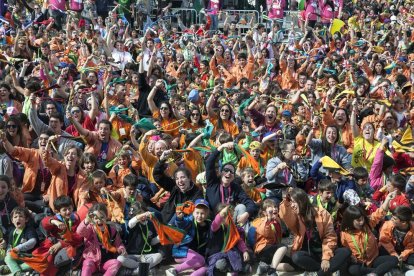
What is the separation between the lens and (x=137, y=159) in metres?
6.85

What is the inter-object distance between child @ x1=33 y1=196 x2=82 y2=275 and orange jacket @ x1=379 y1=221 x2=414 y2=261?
2.66m

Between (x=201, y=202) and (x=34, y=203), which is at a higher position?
(x=201, y=202)

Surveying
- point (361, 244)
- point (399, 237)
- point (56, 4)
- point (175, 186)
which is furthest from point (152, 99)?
point (56, 4)

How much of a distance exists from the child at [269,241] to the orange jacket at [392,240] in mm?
858

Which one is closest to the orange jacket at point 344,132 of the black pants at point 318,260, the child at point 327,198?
the child at point 327,198

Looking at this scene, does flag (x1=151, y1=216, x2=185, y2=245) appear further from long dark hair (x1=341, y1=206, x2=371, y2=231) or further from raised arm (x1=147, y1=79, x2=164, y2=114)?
raised arm (x1=147, y1=79, x2=164, y2=114)

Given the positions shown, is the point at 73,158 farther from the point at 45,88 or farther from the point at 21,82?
the point at 21,82

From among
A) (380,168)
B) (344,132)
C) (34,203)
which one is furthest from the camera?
(344,132)

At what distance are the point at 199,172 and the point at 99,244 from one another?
1.87 metres

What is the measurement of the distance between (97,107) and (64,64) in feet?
10.00

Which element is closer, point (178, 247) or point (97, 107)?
point (178, 247)

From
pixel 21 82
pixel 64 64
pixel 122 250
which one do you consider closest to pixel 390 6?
pixel 64 64

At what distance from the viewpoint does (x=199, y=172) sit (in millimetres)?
6930

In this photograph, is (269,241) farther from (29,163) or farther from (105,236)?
(29,163)
